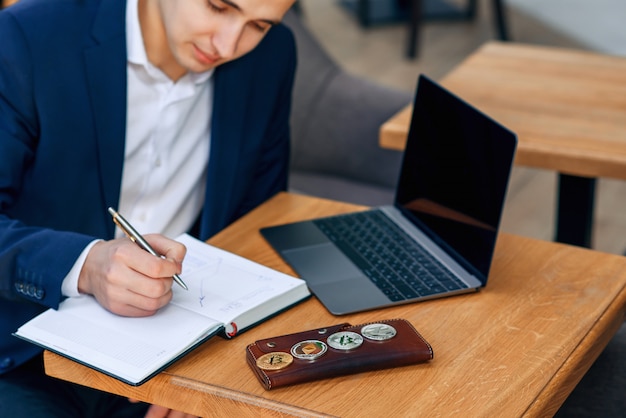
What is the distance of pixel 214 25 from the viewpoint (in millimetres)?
1479

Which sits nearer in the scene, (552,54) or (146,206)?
(146,206)

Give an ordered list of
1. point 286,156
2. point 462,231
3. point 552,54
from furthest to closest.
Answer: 1. point 552,54
2. point 286,156
3. point 462,231

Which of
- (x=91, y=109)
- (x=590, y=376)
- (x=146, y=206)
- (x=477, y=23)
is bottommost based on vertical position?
(x=477, y=23)

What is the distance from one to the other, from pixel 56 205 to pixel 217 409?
0.56 m

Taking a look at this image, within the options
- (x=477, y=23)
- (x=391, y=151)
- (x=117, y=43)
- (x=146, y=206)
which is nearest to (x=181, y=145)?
(x=146, y=206)

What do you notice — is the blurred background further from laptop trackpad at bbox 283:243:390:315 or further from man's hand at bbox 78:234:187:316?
man's hand at bbox 78:234:187:316

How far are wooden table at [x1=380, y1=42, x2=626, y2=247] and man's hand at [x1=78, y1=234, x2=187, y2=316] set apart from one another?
2.84 feet

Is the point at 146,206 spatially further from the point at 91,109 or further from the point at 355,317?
the point at 355,317

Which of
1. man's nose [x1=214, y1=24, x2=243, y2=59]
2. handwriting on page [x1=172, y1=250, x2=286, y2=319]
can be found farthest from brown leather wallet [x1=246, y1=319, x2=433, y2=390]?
man's nose [x1=214, y1=24, x2=243, y2=59]

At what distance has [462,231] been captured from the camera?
4.73ft

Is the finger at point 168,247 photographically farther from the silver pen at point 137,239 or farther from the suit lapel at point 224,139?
the suit lapel at point 224,139

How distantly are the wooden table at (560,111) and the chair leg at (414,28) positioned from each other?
2.39 m

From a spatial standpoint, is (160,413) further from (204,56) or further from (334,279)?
(204,56)

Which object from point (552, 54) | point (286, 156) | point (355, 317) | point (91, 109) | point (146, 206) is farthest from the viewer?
point (552, 54)
